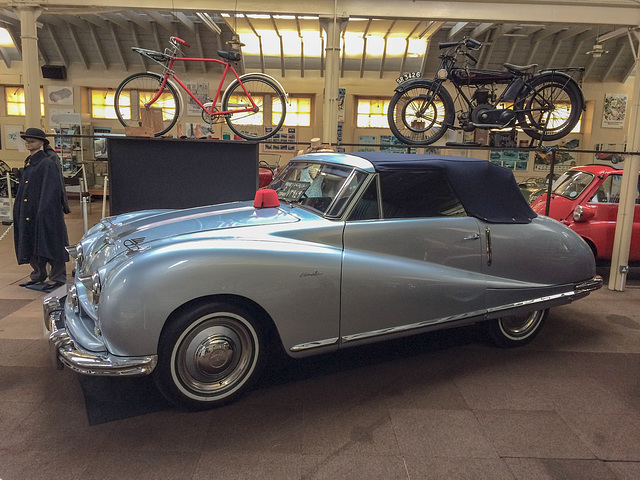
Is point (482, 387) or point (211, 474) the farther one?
point (482, 387)

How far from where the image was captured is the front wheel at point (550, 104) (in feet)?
19.2

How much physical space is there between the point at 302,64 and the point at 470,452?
1514cm

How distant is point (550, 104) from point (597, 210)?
Result: 213 centimetres

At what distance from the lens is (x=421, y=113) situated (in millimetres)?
6020

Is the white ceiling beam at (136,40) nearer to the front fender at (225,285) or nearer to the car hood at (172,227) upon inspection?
the car hood at (172,227)

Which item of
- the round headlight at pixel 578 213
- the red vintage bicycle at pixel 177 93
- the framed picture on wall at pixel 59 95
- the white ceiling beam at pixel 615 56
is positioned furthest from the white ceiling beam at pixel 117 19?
the white ceiling beam at pixel 615 56

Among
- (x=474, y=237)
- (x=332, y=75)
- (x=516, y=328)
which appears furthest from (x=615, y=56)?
(x=474, y=237)

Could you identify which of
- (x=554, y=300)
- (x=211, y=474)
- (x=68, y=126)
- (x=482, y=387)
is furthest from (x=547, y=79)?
(x=68, y=126)

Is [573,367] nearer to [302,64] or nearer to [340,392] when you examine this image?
[340,392]

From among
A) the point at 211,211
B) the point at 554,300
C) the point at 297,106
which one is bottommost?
the point at 554,300

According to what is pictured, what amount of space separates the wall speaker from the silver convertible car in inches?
590

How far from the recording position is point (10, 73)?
16.4 metres

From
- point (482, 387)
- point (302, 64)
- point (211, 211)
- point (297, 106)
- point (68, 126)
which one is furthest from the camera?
point (297, 106)

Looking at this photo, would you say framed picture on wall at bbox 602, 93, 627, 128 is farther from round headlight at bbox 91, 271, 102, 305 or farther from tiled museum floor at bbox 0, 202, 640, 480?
round headlight at bbox 91, 271, 102, 305
